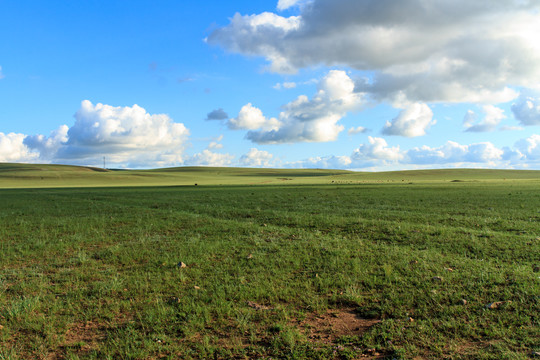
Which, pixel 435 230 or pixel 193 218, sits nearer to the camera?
pixel 435 230

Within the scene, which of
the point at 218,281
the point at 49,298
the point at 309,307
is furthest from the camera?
the point at 218,281

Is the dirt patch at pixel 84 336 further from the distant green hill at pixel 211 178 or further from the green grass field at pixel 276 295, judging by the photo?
the distant green hill at pixel 211 178

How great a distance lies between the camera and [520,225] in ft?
52.5

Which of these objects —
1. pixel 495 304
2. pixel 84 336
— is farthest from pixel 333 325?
pixel 84 336

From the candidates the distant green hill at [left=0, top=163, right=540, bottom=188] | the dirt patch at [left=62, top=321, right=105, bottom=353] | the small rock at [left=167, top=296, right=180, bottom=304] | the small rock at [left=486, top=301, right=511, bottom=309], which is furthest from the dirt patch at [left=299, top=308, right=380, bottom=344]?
the distant green hill at [left=0, top=163, right=540, bottom=188]

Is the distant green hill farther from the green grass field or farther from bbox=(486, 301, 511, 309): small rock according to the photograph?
bbox=(486, 301, 511, 309): small rock

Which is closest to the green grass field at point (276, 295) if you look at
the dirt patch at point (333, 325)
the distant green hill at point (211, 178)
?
the dirt patch at point (333, 325)

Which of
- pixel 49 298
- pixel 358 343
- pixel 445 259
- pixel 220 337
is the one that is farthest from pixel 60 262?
pixel 445 259

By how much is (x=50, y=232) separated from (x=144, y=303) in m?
11.8

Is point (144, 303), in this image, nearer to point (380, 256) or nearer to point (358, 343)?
point (358, 343)

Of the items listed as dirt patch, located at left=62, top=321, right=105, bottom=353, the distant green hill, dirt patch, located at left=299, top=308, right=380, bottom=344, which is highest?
the distant green hill

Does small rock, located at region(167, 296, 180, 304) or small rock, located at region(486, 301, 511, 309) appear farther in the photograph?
small rock, located at region(167, 296, 180, 304)

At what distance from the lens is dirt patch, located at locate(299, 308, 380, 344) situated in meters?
6.41

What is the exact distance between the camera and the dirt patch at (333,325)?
21.0ft
